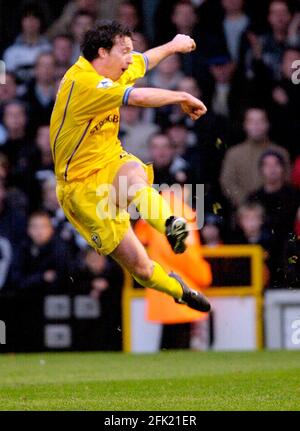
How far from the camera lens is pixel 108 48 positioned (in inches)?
356

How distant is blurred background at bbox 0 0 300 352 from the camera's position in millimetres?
12336

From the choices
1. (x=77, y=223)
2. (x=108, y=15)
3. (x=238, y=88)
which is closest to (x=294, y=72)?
(x=238, y=88)

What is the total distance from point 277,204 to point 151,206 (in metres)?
3.88

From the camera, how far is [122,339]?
1257 centimetres

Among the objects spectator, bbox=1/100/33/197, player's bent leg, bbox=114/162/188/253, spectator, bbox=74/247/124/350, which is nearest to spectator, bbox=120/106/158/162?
spectator, bbox=1/100/33/197

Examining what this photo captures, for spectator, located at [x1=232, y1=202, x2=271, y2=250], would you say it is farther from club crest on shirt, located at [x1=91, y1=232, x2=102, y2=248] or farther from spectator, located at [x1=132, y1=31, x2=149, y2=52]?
club crest on shirt, located at [x1=91, y1=232, x2=102, y2=248]

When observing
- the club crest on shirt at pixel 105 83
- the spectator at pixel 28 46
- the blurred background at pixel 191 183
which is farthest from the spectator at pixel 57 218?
the club crest on shirt at pixel 105 83

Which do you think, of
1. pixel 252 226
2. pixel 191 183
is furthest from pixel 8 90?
pixel 252 226

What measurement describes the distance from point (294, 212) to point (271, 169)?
0.46 metres

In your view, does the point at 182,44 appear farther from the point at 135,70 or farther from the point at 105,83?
the point at 105,83

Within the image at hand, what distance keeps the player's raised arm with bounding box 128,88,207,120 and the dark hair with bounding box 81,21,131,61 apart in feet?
2.06

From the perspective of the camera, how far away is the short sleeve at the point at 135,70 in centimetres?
941

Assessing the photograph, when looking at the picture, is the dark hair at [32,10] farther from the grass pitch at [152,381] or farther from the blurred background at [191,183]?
the grass pitch at [152,381]

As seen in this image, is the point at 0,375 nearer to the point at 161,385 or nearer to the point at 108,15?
the point at 161,385
